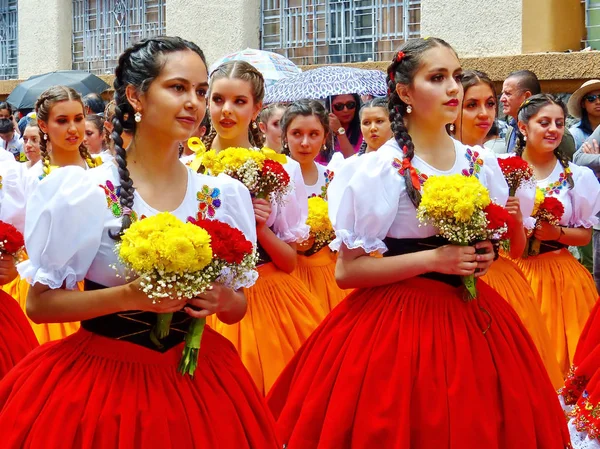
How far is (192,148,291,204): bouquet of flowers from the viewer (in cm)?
481

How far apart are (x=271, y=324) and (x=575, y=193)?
97.7 inches

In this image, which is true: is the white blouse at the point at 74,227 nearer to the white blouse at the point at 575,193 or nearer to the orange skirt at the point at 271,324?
the orange skirt at the point at 271,324

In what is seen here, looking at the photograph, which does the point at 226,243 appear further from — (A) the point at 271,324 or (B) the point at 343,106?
(B) the point at 343,106

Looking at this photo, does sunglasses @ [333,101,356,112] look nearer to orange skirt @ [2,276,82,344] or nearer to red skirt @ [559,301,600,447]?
orange skirt @ [2,276,82,344]

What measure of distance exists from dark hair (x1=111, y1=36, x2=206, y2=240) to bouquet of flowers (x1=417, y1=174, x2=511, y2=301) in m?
1.01

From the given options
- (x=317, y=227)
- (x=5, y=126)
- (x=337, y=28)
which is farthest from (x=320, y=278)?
(x=5, y=126)

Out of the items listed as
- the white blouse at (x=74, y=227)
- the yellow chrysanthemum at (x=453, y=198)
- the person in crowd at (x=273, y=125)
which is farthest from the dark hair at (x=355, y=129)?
the white blouse at (x=74, y=227)

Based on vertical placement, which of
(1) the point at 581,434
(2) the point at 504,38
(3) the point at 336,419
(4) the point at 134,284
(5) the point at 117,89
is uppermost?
(2) the point at 504,38

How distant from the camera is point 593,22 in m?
10.5

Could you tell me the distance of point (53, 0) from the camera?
52.5 ft

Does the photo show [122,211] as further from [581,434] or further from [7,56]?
[7,56]

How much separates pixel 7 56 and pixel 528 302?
45.1 ft

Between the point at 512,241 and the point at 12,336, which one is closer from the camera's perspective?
the point at 12,336

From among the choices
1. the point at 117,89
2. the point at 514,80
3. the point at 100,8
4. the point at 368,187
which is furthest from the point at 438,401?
the point at 100,8
